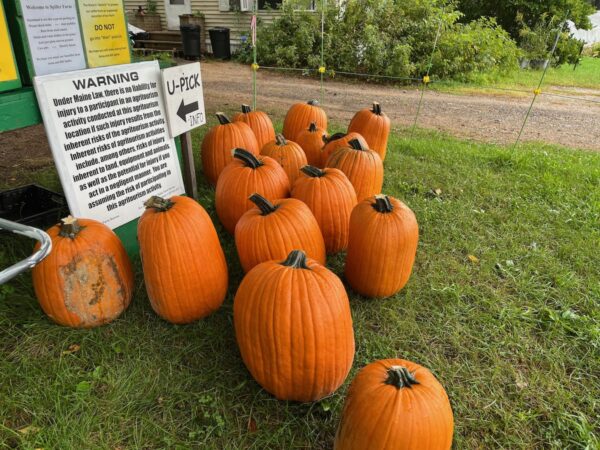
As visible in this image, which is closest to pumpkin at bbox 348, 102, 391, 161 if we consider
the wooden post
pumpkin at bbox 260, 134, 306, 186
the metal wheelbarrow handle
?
pumpkin at bbox 260, 134, 306, 186

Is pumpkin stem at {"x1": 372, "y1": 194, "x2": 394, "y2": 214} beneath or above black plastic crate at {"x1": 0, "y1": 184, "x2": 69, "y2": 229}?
above

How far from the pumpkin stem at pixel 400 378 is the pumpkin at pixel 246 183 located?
1627mm

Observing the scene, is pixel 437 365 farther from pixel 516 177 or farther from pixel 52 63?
pixel 516 177

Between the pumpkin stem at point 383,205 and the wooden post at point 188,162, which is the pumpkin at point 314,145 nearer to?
the wooden post at point 188,162

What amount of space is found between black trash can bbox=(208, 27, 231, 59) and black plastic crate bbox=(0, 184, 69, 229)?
457 inches

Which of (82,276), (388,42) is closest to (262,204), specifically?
(82,276)

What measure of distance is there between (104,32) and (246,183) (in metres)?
1.32

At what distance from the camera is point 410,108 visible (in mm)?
8344

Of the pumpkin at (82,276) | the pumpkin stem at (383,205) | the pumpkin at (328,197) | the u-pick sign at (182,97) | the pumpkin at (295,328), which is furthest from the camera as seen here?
the u-pick sign at (182,97)

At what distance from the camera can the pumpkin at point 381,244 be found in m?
2.44

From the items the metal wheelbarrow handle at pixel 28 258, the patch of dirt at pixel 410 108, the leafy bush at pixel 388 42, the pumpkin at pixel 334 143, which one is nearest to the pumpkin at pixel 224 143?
the pumpkin at pixel 334 143

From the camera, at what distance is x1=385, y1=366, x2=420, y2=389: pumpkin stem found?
5.04ft

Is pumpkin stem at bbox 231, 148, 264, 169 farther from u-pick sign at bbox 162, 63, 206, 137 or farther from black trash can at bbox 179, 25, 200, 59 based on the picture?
black trash can at bbox 179, 25, 200, 59

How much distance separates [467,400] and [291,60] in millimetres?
11070
